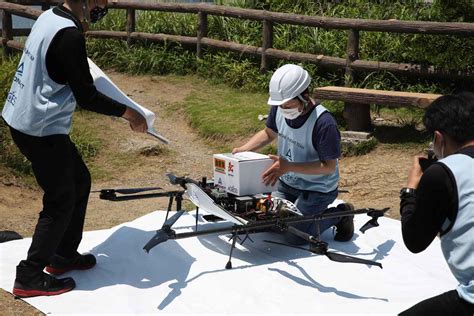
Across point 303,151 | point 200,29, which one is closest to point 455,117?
point 303,151

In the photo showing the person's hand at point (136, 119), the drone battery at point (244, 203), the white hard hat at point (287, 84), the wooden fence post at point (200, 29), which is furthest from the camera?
the wooden fence post at point (200, 29)

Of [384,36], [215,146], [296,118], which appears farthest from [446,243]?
[384,36]

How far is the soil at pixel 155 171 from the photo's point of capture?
6.43 meters

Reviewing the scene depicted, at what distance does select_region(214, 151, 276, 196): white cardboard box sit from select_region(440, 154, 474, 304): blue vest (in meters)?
2.20

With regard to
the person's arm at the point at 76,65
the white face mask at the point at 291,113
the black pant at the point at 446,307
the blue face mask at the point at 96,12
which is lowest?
the black pant at the point at 446,307

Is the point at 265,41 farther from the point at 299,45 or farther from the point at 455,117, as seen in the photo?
the point at 455,117

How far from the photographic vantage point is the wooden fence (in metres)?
8.98

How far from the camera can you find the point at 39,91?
13.8ft

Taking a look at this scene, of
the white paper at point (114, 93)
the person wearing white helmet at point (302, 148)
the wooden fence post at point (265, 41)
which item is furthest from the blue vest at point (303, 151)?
the wooden fence post at point (265, 41)

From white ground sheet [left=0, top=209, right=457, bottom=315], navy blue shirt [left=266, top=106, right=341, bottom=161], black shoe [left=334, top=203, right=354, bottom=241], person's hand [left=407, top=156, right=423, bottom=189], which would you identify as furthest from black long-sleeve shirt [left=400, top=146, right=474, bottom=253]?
black shoe [left=334, top=203, right=354, bottom=241]

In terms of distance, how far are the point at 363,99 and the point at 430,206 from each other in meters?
5.44

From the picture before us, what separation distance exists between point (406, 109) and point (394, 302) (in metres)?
5.11

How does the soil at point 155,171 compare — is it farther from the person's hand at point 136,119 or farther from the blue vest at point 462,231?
the blue vest at point 462,231

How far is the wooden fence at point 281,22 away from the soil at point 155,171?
1129mm
